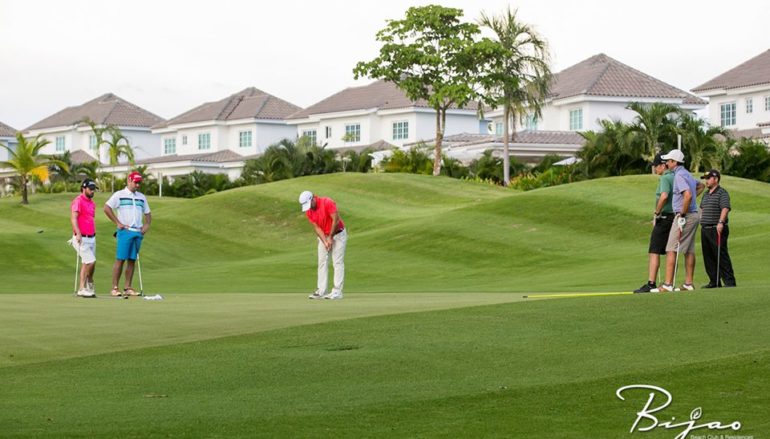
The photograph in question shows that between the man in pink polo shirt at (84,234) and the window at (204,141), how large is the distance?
115 metres

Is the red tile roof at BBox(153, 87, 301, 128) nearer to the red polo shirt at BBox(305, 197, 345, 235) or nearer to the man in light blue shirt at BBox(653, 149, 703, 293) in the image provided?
the red polo shirt at BBox(305, 197, 345, 235)

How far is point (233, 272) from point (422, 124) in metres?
84.6

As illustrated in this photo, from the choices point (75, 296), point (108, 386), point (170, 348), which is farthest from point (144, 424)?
point (75, 296)

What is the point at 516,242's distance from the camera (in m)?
42.2

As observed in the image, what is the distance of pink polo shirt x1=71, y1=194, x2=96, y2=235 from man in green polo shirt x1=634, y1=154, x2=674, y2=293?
33.0ft

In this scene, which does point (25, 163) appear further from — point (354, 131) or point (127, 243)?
point (354, 131)

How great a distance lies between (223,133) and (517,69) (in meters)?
55.8

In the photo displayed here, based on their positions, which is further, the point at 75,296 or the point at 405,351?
the point at 75,296

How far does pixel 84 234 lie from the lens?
24.7 m

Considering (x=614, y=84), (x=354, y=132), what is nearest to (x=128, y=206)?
(x=614, y=84)

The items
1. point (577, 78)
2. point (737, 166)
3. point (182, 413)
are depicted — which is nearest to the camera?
point (182, 413)

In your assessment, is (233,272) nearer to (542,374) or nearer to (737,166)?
(542,374)

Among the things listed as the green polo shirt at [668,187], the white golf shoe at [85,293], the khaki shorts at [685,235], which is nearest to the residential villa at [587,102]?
the white golf shoe at [85,293]

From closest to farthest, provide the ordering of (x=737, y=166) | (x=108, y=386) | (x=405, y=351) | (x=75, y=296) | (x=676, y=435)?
(x=676, y=435) → (x=108, y=386) → (x=405, y=351) → (x=75, y=296) → (x=737, y=166)
